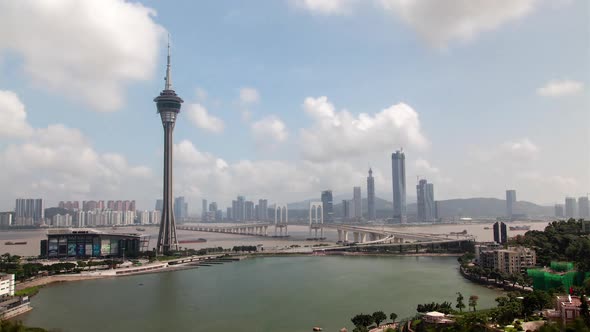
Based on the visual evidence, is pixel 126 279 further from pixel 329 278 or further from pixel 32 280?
pixel 329 278

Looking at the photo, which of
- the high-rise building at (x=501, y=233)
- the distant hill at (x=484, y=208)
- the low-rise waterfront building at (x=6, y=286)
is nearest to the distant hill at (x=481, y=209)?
the distant hill at (x=484, y=208)

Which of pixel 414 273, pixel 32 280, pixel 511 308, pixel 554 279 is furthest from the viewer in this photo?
pixel 414 273

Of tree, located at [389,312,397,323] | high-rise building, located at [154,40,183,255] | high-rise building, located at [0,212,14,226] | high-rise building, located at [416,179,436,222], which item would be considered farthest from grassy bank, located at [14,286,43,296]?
high-rise building, located at [416,179,436,222]

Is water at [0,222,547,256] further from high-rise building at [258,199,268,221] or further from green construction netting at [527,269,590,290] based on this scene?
high-rise building at [258,199,268,221]

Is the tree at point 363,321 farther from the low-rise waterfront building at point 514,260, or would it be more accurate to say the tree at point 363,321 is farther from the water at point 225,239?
the water at point 225,239

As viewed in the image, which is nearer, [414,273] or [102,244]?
[414,273]

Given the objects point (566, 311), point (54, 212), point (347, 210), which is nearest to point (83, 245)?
point (566, 311)

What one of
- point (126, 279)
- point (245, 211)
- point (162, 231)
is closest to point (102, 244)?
point (162, 231)
